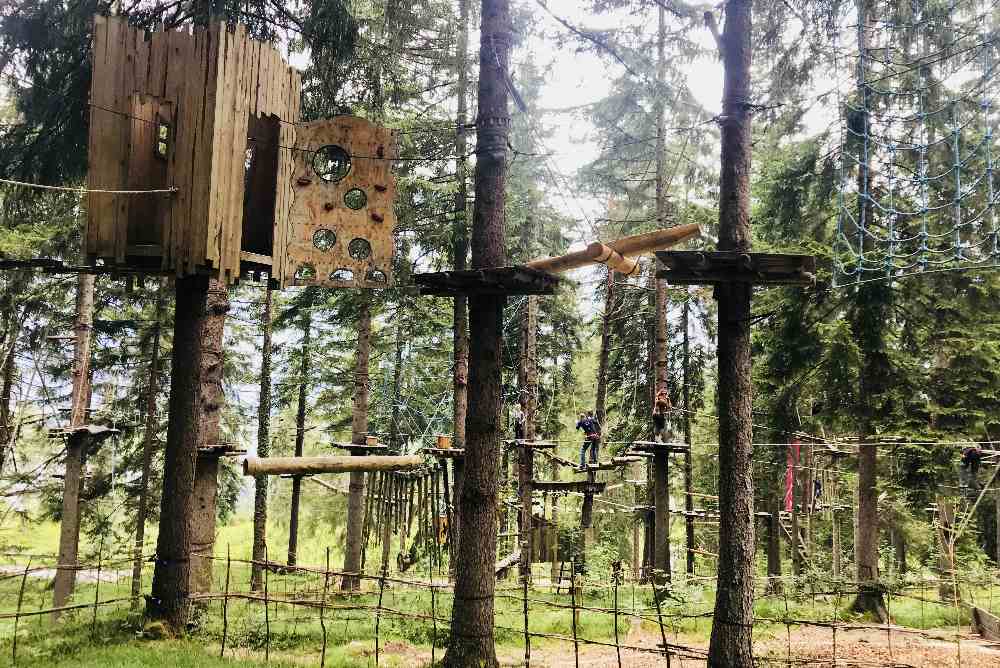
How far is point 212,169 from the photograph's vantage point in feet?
29.5

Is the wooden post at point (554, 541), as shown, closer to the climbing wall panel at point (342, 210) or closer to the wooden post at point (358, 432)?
the wooden post at point (358, 432)

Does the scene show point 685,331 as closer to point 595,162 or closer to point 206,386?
point 595,162

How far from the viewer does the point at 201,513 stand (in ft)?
39.5

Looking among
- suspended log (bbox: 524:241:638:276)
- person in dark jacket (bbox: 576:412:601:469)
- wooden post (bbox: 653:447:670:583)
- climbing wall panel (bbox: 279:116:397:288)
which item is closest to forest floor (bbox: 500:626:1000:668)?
wooden post (bbox: 653:447:670:583)

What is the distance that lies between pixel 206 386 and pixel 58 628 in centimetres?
426

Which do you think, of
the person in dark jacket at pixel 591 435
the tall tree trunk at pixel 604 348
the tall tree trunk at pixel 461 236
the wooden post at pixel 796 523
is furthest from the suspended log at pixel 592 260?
the tall tree trunk at pixel 604 348

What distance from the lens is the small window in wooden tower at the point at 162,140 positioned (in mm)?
9242

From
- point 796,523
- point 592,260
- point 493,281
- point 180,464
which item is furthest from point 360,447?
point 796,523

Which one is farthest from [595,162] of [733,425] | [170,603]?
[170,603]

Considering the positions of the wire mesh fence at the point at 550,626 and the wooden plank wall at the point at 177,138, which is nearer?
the wooden plank wall at the point at 177,138

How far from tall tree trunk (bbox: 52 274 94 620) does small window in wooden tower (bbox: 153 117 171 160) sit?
6274 millimetres

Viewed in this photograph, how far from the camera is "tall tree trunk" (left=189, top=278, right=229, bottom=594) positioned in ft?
39.2

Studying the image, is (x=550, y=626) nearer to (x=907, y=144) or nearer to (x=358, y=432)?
(x=358, y=432)

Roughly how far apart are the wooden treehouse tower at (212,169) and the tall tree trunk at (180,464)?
92 centimetres
